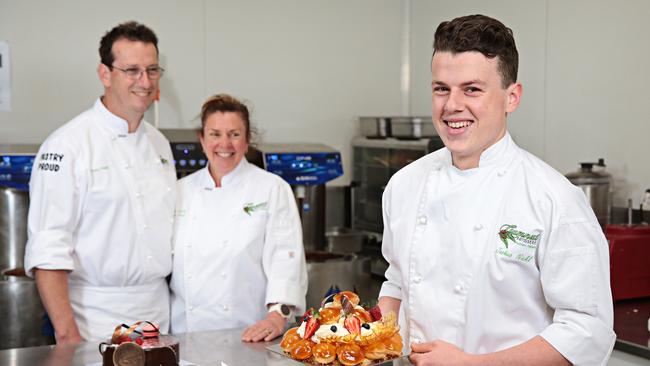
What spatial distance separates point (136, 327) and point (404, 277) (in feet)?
2.15

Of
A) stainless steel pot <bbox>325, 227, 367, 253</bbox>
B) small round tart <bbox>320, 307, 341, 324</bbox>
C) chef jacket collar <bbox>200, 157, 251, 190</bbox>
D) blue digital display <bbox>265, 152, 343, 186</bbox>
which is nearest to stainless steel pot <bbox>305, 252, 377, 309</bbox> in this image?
blue digital display <bbox>265, 152, 343, 186</bbox>

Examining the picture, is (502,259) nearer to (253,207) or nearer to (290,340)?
(290,340)

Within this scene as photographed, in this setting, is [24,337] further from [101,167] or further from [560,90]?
[560,90]

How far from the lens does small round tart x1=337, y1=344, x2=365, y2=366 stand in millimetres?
1607

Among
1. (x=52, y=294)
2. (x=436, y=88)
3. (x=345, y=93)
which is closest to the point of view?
(x=436, y=88)

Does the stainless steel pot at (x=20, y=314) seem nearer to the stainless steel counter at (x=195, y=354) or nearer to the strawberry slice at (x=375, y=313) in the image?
the stainless steel counter at (x=195, y=354)

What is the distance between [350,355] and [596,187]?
1778 millimetres

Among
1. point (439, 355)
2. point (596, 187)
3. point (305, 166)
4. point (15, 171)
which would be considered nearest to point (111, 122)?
point (15, 171)

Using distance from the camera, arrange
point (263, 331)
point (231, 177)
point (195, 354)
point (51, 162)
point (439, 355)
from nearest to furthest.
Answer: point (439, 355), point (195, 354), point (263, 331), point (51, 162), point (231, 177)

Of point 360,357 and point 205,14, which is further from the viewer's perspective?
point 205,14

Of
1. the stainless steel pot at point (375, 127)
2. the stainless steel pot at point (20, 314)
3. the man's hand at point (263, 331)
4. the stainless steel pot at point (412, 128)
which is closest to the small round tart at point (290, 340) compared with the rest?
the man's hand at point (263, 331)

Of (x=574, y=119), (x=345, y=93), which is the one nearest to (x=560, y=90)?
(x=574, y=119)

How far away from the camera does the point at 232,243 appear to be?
2.55 metres

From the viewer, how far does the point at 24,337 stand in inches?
120
